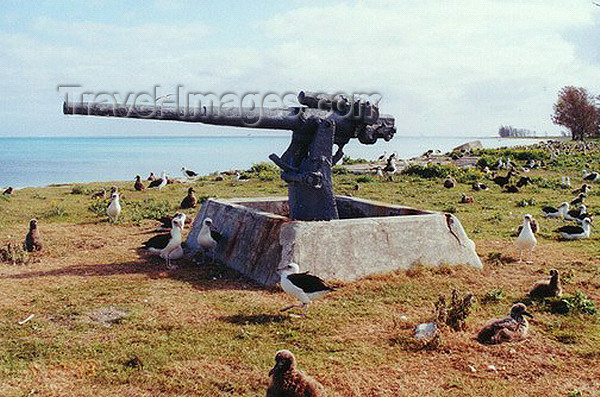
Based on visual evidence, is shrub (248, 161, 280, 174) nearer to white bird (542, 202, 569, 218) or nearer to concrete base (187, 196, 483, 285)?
white bird (542, 202, 569, 218)

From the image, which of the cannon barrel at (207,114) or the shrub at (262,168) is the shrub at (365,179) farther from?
the cannon barrel at (207,114)

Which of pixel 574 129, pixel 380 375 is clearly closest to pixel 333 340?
pixel 380 375

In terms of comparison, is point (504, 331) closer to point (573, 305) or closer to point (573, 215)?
point (573, 305)

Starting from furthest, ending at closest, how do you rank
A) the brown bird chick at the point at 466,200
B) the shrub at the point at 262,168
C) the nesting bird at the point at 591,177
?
the shrub at the point at 262,168 < the nesting bird at the point at 591,177 < the brown bird chick at the point at 466,200

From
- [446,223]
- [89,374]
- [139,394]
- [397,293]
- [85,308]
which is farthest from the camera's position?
[446,223]

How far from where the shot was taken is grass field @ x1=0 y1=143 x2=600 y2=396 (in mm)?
5969

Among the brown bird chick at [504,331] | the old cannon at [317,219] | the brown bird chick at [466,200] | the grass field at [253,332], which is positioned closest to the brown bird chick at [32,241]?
the grass field at [253,332]

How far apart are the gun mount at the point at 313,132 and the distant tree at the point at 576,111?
7697 centimetres

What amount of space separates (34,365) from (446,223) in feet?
23.5

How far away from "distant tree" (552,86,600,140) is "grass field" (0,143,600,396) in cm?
7496

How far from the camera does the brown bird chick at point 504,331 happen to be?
23.4 ft

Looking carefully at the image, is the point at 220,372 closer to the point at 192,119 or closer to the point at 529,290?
the point at 192,119

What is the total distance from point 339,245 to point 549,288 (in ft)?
10.6

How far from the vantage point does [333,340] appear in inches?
282
